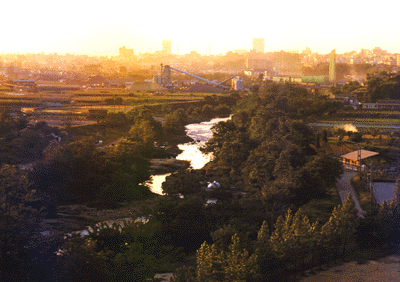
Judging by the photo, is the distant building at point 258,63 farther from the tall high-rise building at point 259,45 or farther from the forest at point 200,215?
the forest at point 200,215

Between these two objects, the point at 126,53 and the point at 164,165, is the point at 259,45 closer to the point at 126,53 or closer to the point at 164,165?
the point at 126,53

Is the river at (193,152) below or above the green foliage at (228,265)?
below

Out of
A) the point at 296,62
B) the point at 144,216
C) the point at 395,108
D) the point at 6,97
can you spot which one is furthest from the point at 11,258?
the point at 296,62

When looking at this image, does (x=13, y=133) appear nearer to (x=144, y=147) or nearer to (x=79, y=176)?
(x=144, y=147)

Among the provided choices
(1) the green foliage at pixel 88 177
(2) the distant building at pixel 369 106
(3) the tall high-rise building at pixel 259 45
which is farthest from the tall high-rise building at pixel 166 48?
(1) the green foliage at pixel 88 177

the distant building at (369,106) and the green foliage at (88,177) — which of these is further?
the distant building at (369,106)

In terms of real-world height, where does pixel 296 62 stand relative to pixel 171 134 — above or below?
above
